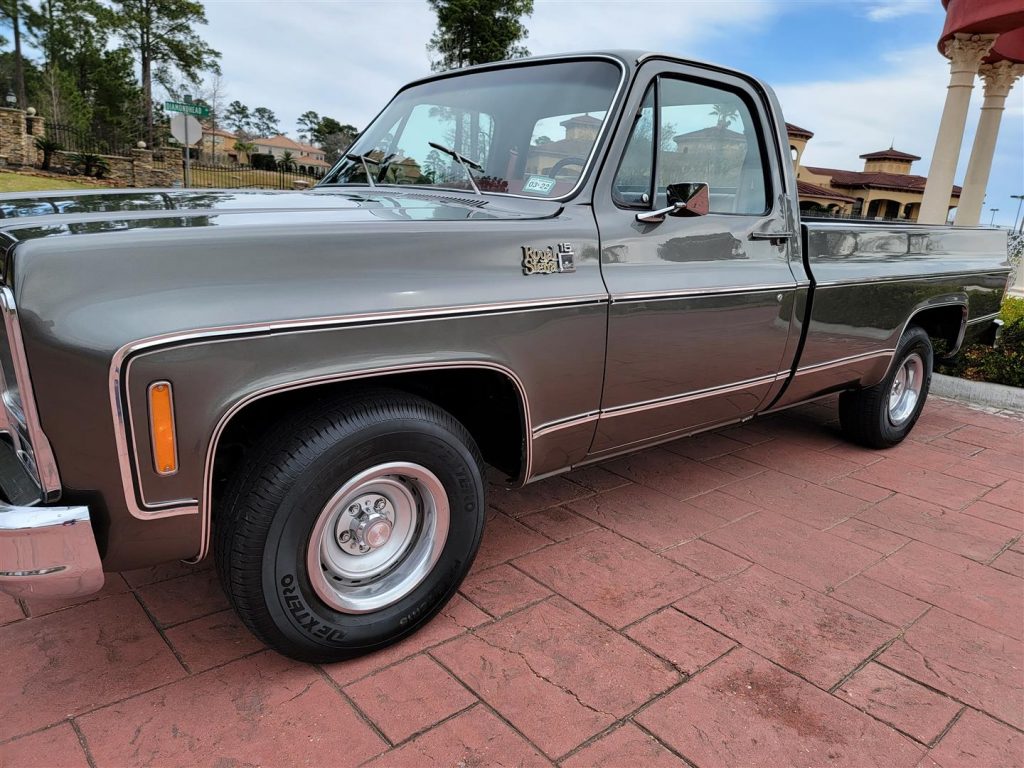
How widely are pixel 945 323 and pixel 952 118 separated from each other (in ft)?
34.7

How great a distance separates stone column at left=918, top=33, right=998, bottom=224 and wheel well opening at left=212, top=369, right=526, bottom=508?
1161 cm

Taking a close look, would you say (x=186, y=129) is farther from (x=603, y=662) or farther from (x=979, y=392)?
(x=603, y=662)

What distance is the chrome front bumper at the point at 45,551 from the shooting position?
158cm

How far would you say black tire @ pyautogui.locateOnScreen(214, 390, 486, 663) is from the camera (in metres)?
1.86

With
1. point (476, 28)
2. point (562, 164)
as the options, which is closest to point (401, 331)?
point (562, 164)

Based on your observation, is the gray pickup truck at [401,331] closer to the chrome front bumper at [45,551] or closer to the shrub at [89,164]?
the chrome front bumper at [45,551]

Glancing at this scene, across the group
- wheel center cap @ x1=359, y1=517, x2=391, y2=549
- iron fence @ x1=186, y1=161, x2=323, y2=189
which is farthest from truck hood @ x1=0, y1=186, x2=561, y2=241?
iron fence @ x1=186, y1=161, x2=323, y2=189

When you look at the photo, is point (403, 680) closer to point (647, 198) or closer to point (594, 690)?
point (594, 690)

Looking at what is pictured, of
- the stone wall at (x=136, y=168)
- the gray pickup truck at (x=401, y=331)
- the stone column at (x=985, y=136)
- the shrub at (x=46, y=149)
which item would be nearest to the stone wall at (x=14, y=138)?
the shrub at (x=46, y=149)

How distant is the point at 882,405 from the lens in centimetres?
442

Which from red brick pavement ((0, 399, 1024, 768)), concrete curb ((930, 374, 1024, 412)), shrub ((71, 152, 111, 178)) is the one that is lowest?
red brick pavement ((0, 399, 1024, 768))

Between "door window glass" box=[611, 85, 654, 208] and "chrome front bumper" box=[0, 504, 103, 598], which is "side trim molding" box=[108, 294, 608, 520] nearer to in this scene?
"chrome front bumper" box=[0, 504, 103, 598]

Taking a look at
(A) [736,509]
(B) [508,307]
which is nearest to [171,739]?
(B) [508,307]

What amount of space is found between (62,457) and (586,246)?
1.72m
